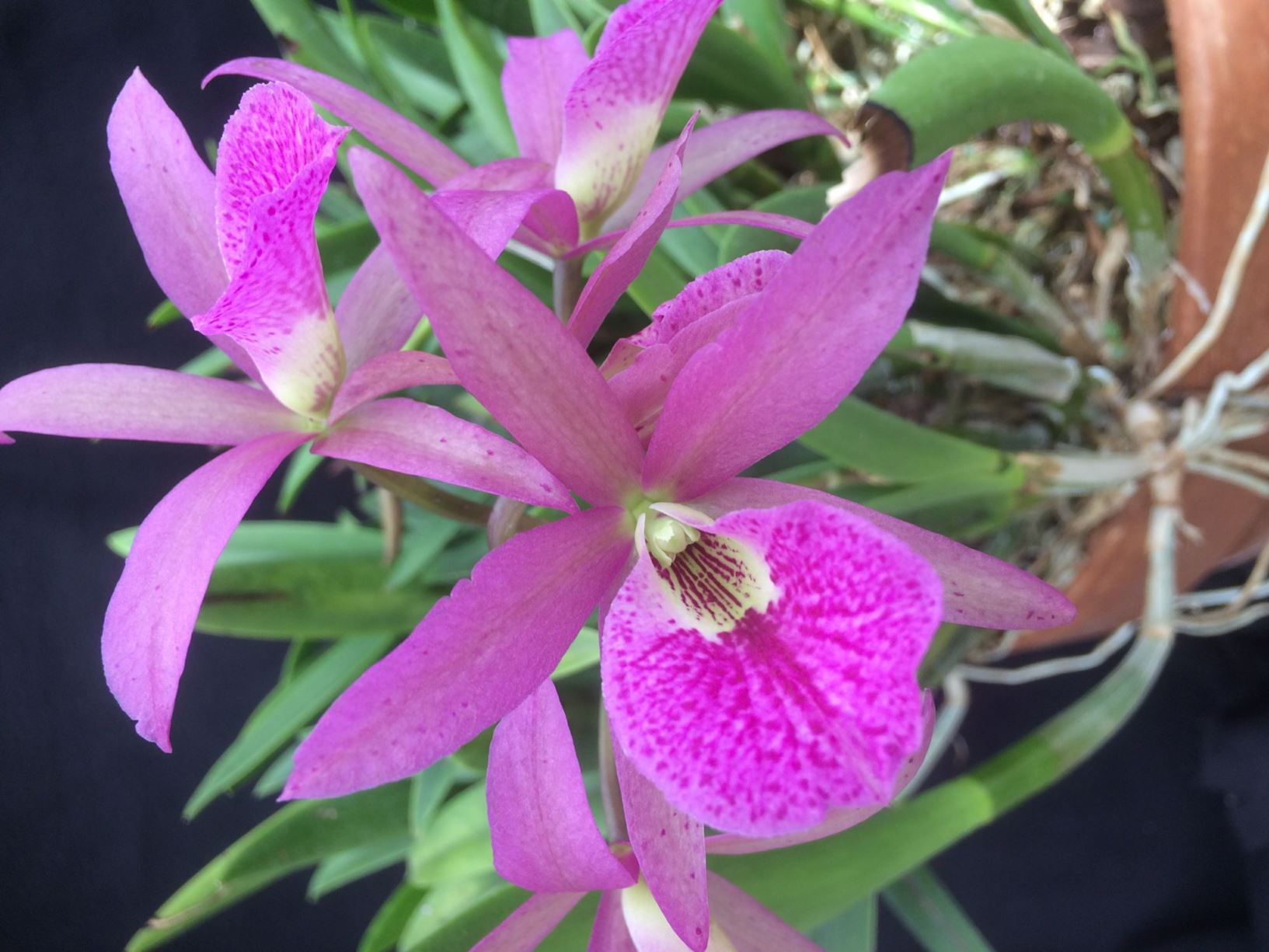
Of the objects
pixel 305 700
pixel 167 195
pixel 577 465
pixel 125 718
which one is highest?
pixel 167 195

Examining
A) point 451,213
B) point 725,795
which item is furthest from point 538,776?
point 451,213

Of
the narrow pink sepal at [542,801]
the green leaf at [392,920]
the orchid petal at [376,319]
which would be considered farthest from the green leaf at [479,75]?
the green leaf at [392,920]

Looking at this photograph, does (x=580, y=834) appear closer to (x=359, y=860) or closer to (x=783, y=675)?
(x=783, y=675)

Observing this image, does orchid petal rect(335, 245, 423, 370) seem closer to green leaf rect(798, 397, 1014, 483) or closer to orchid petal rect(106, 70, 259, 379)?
orchid petal rect(106, 70, 259, 379)

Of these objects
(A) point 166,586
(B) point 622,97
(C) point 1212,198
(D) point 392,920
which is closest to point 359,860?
(D) point 392,920

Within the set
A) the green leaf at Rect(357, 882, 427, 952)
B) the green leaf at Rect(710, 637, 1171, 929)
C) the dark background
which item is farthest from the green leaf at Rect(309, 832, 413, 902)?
the dark background

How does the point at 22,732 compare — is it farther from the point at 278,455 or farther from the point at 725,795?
the point at 725,795

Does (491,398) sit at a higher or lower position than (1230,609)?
higher
